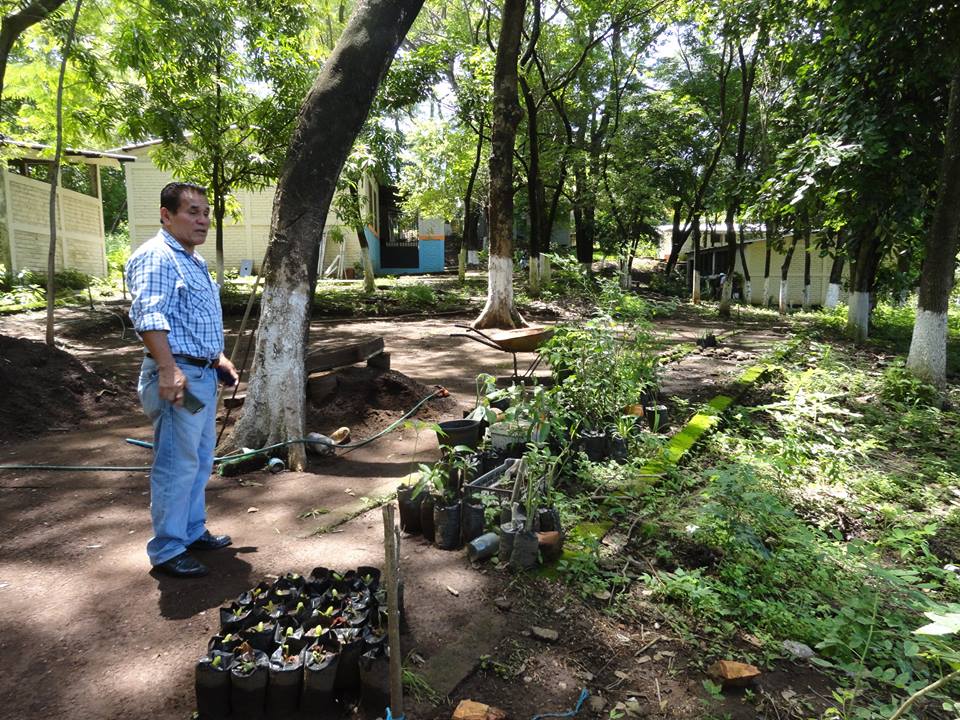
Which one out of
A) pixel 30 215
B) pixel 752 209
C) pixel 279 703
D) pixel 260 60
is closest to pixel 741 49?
pixel 752 209

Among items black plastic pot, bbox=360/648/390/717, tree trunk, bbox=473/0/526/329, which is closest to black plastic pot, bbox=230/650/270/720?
black plastic pot, bbox=360/648/390/717

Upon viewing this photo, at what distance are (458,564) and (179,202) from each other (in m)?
2.33

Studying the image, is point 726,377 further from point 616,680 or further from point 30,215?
point 30,215

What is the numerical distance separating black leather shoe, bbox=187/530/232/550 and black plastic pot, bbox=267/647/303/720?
4.55ft

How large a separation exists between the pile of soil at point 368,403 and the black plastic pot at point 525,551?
2802mm

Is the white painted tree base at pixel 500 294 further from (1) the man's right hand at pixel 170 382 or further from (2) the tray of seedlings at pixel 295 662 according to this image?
(2) the tray of seedlings at pixel 295 662

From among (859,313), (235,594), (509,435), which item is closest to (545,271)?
(859,313)

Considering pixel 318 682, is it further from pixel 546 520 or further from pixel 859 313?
pixel 859 313

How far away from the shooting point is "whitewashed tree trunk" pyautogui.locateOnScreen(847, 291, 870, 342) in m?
11.9

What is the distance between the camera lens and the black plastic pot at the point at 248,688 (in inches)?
81.0

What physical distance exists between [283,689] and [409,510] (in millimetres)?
1507

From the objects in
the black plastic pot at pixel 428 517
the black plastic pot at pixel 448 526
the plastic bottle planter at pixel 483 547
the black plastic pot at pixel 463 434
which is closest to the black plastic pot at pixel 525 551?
the plastic bottle planter at pixel 483 547

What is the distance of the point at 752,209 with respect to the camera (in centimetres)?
1008

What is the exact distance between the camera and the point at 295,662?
2139 mm
